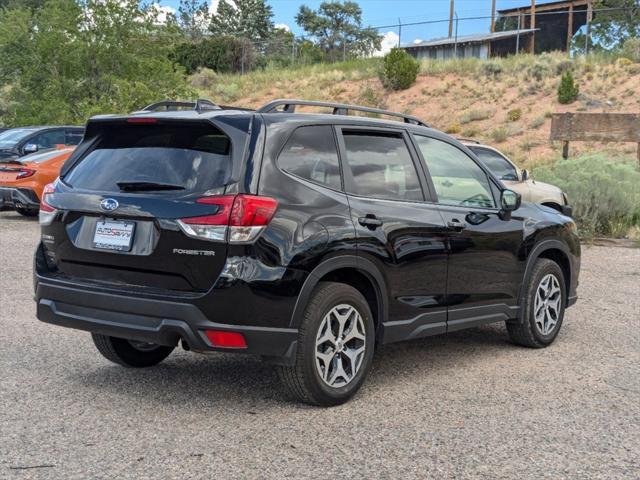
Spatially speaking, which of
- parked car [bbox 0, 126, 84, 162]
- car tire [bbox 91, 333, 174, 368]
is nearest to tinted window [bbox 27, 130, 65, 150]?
parked car [bbox 0, 126, 84, 162]

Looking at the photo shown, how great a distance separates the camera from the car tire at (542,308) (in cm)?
697

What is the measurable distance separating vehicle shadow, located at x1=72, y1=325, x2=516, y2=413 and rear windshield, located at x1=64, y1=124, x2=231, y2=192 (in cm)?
136

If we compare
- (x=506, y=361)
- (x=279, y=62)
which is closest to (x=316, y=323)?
(x=506, y=361)

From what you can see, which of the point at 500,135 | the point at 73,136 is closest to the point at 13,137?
the point at 73,136

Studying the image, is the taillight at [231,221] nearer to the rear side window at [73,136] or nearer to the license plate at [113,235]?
the license plate at [113,235]

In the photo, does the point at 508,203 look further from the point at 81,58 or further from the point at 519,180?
the point at 81,58

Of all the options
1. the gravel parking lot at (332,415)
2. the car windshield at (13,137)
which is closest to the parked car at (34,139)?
the car windshield at (13,137)

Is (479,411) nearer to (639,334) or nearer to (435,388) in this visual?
(435,388)

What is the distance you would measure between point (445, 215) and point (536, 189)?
7384mm

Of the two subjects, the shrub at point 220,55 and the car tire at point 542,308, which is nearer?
the car tire at point 542,308

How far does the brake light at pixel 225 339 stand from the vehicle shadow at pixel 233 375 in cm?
58

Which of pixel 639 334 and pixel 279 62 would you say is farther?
pixel 279 62

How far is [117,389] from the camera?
5.67 m

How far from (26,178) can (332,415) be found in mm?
12131
